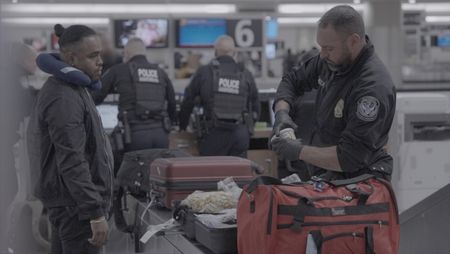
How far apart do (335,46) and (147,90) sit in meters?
3.67

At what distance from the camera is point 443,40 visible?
23531 mm

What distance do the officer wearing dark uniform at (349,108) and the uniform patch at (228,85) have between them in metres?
3.67

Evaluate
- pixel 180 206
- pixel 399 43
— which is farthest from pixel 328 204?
pixel 399 43

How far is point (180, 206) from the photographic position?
3.08 m

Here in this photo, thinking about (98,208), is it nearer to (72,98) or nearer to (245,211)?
(72,98)

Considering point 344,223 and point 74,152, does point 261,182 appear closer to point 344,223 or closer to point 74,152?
point 344,223

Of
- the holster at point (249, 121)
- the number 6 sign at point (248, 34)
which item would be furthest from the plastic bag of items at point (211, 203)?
the number 6 sign at point (248, 34)

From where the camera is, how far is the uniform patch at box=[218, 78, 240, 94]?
6.48 metres

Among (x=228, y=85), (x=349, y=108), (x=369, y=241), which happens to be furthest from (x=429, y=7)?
(x=369, y=241)

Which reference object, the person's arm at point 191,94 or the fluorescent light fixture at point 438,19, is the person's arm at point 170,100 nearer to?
the person's arm at point 191,94

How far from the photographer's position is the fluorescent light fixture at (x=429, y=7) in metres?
21.5

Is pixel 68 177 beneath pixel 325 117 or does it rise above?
beneath

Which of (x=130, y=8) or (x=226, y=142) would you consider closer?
(x=226, y=142)

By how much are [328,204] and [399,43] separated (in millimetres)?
17644
